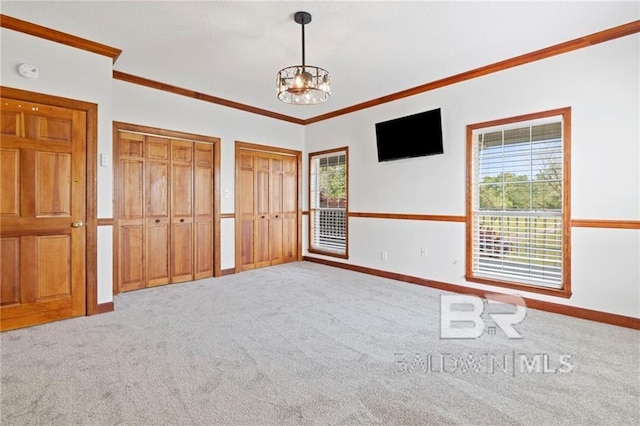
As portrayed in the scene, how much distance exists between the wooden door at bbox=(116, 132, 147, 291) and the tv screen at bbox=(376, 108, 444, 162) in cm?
334

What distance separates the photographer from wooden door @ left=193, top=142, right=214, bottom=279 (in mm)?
4879

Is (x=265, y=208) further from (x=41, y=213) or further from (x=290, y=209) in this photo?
(x=41, y=213)

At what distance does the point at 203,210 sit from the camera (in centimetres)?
496

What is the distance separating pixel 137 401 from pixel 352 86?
4145 millimetres

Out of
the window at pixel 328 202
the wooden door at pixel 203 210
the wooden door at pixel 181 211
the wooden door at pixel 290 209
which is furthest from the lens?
the wooden door at pixel 290 209

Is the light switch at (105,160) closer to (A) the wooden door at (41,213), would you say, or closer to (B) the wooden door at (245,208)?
(A) the wooden door at (41,213)

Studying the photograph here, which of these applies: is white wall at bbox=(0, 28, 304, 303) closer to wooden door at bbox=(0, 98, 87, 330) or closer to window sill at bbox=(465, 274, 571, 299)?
wooden door at bbox=(0, 98, 87, 330)

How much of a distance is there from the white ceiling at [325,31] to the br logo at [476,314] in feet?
8.94

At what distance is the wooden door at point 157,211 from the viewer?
174 inches

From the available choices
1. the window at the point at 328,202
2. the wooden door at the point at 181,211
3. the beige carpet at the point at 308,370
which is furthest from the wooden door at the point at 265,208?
the beige carpet at the point at 308,370

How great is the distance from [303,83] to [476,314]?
2807 millimetres

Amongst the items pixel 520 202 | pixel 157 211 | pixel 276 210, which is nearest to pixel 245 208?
pixel 276 210

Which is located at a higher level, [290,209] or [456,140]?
[456,140]

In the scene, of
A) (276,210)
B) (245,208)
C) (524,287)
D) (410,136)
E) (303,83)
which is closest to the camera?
(303,83)
